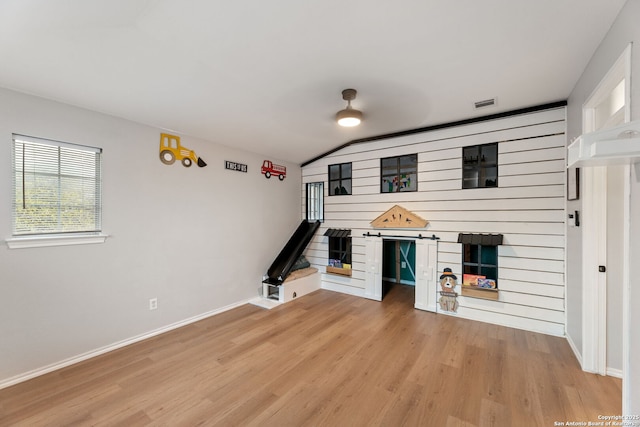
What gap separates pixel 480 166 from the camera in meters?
3.64

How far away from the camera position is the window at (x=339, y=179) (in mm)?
4977

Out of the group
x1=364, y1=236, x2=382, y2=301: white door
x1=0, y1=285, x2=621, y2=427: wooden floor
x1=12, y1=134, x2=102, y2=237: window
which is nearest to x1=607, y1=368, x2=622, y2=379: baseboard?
x1=0, y1=285, x2=621, y2=427: wooden floor

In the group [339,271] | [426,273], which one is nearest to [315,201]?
[339,271]

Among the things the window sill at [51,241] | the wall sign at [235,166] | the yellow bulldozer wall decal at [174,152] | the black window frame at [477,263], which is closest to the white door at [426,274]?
the black window frame at [477,263]

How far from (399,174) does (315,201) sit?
1.95 meters

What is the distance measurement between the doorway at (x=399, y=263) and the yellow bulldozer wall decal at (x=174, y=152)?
375cm

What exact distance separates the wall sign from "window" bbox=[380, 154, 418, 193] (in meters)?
2.38

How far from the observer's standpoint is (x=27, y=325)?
92.7 inches

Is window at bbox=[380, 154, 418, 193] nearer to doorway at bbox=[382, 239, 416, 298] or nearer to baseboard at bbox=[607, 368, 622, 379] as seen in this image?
doorway at bbox=[382, 239, 416, 298]

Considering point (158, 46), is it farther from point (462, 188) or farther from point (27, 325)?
point (462, 188)

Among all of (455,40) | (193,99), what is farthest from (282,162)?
(455,40)

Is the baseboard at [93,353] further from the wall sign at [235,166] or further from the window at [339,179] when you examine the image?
the window at [339,179]

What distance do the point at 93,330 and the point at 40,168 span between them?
172 centimetres

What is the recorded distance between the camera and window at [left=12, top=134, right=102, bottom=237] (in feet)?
7.79
